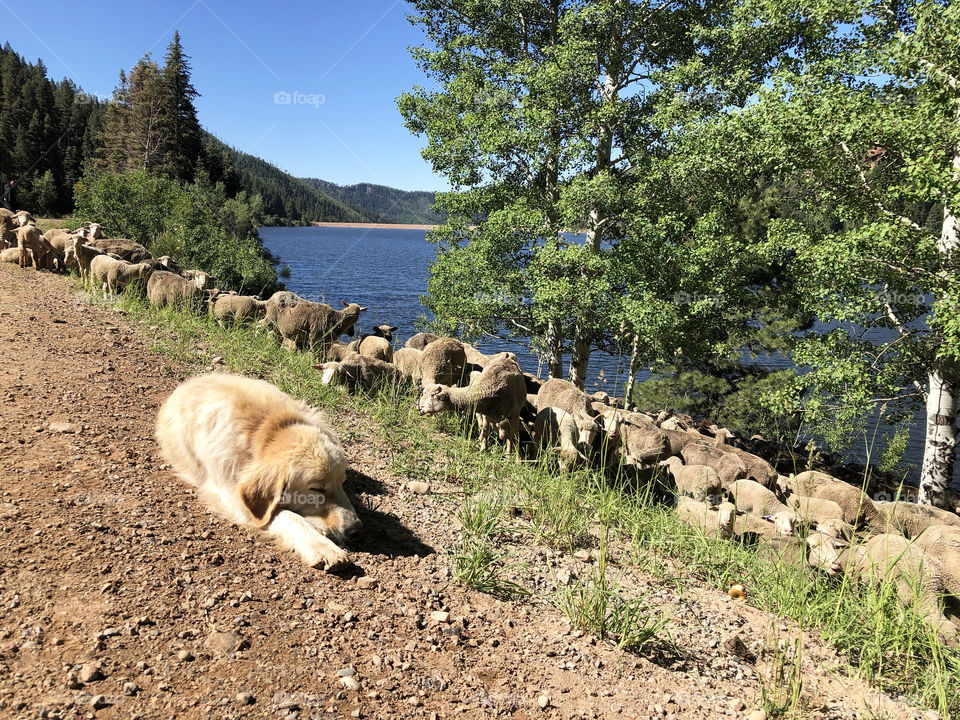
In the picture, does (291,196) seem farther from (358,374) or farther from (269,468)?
(269,468)

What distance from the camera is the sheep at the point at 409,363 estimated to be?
25.4ft

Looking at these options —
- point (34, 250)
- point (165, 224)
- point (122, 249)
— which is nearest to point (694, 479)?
point (122, 249)

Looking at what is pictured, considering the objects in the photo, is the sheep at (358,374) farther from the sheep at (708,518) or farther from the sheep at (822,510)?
the sheep at (822,510)

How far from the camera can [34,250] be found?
1209cm

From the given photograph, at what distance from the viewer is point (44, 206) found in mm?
57312

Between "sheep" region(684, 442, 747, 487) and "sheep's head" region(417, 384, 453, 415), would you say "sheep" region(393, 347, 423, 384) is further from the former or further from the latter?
"sheep" region(684, 442, 747, 487)

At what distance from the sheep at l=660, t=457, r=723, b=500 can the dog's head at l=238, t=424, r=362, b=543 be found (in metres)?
4.94

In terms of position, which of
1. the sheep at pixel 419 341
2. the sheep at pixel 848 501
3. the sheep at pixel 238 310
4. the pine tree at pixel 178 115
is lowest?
the sheep at pixel 848 501

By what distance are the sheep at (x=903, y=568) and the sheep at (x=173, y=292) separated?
9202mm

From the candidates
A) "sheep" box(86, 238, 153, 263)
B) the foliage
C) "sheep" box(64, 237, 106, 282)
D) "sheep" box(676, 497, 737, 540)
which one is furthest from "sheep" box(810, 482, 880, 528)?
the foliage

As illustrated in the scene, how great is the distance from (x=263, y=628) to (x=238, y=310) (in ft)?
23.6

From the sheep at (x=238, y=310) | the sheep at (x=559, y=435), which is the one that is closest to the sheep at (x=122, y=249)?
the sheep at (x=238, y=310)

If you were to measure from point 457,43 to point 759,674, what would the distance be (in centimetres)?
1800

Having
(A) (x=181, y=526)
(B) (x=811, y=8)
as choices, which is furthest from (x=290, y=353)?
(B) (x=811, y=8)
